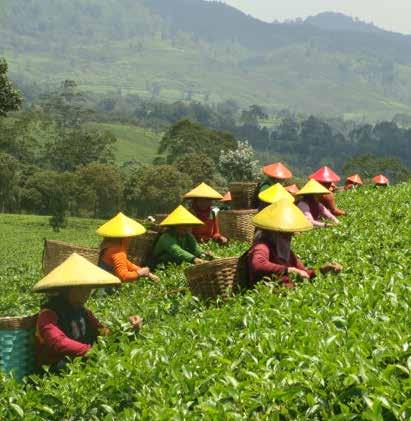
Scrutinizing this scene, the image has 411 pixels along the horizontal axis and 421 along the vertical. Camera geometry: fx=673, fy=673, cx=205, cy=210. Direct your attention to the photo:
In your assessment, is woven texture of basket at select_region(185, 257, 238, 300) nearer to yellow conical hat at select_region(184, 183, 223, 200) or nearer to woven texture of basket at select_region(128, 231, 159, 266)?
woven texture of basket at select_region(128, 231, 159, 266)

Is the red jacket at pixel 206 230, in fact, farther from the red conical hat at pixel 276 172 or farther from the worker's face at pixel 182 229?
the worker's face at pixel 182 229

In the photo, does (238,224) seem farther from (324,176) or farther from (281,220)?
(281,220)

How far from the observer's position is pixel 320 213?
43.3ft

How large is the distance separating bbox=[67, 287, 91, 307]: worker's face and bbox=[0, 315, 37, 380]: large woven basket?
1.23 feet

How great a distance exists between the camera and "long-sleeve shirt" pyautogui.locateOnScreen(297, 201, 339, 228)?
12.4 m

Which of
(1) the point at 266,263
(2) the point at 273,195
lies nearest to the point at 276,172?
(2) the point at 273,195

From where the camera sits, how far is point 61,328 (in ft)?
20.6

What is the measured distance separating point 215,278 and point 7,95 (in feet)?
76.3

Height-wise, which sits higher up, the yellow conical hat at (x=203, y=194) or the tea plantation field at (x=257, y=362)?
the tea plantation field at (x=257, y=362)

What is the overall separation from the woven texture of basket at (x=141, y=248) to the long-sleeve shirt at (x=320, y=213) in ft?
9.79

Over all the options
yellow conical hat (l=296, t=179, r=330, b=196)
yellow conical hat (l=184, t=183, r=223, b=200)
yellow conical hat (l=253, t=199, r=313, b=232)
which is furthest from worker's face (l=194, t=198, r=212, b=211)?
yellow conical hat (l=253, t=199, r=313, b=232)

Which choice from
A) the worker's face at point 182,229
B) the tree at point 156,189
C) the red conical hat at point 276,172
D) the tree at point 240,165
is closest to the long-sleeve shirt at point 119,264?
the worker's face at point 182,229

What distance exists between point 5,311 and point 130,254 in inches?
96.2

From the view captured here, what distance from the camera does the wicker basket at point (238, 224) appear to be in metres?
13.5
